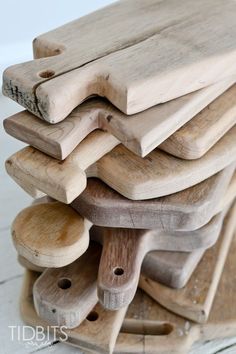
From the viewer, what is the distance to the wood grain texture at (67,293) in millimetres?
545

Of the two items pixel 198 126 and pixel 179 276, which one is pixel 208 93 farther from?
pixel 179 276

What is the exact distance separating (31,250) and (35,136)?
11 cm

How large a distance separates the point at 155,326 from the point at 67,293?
11cm

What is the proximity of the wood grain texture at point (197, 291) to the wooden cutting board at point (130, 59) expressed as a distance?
0.76ft

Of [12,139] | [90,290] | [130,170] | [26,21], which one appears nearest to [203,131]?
[130,170]

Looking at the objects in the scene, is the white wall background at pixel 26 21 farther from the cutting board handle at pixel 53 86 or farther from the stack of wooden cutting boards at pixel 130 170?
the cutting board handle at pixel 53 86

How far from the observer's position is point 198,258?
2.06 ft

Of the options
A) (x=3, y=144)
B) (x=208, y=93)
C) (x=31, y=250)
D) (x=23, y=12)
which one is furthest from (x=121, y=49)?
(x=23, y=12)

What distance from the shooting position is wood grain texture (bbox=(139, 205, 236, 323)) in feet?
1.95

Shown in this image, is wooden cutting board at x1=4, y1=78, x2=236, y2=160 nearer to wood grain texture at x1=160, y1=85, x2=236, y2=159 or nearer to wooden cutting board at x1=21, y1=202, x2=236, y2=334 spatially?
wood grain texture at x1=160, y1=85, x2=236, y2=159

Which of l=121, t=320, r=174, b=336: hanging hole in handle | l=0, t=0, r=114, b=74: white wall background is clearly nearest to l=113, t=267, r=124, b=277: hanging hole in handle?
l=121, t=320, r=174, b=336: hanging hole in handle

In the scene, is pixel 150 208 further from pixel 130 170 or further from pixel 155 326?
pixel 155 326

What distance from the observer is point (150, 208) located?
51 centimetres

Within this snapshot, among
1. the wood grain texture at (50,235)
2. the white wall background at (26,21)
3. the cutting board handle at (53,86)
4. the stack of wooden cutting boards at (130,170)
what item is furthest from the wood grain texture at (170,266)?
the white wall background at (26,21)
